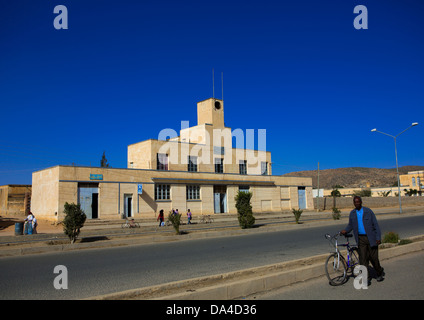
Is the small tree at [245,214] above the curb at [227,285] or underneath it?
above

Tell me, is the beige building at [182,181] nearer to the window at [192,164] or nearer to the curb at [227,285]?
the window at [192,164]

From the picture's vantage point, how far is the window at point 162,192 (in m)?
35.6

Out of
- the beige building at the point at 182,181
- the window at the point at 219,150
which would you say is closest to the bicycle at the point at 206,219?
the beige building at the point at 182,181

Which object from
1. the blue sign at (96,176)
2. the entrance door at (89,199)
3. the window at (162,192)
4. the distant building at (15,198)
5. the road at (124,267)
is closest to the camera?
the road at (124,267)

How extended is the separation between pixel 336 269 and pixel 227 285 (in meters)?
2.72

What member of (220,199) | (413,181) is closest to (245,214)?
(220,199)

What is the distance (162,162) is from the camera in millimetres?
38719

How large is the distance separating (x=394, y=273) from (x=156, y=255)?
7.77m

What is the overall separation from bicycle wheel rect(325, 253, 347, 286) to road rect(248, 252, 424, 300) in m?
0.14

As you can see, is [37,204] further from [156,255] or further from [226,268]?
[226,268]

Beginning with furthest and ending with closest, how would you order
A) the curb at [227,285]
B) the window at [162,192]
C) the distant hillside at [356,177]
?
the distant hillside at [356,177] → the window at [162,192] → the curb at [227,285]

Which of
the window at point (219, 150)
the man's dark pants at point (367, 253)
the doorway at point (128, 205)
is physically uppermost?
the window at point (219, 150)

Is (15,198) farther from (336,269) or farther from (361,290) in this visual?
(361,290)

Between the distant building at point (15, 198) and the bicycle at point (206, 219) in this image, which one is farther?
the distant building at point (15, 198)
